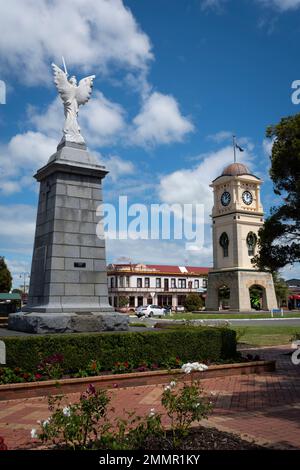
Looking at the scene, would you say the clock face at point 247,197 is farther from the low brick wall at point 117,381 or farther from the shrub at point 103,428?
the shrub at point 103,428

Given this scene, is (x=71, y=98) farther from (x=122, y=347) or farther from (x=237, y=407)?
(x=237, y=407)

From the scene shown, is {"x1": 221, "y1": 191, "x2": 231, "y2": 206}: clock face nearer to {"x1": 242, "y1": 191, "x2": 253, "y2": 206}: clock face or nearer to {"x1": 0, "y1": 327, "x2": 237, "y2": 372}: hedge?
{"x1": 242, "y1": 191, "x2": 253, "y2": 206}: clock face

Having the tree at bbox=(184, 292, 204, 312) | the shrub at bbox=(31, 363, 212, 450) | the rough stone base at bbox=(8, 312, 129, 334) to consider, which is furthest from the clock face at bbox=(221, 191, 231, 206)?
the shrub at bbox=(31, 363, 212, 450)

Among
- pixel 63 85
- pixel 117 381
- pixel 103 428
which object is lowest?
pixel 117 381

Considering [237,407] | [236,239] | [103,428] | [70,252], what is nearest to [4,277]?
[236,239]

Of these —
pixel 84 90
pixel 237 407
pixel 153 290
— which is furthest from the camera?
pixel 153 290

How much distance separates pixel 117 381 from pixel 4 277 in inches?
2165

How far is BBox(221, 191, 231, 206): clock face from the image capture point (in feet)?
187

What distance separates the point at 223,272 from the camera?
5478 cm

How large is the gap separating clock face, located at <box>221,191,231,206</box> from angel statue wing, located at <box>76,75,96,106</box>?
4351cm

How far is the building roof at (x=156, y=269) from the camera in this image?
283 feet

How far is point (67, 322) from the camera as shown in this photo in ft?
38.9

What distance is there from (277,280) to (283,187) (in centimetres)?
6132
